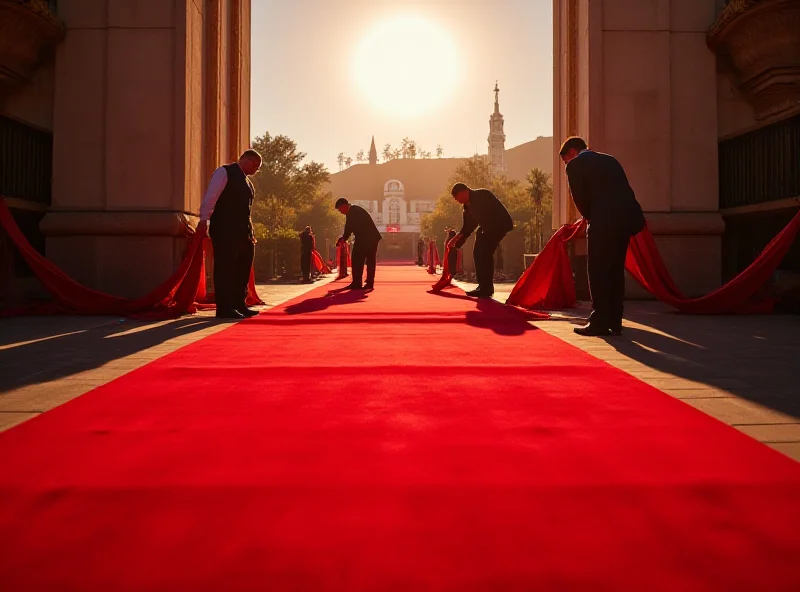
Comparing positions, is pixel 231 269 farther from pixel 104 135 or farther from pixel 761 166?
pixel 761 166

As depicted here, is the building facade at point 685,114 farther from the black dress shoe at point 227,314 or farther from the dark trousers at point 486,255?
the black dress shoe at point 227,314

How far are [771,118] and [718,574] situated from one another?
374 inches

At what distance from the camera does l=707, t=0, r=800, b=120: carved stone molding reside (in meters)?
8.80

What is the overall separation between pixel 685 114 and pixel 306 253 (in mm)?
9553

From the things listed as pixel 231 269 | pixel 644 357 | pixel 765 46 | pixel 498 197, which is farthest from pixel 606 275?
pixel 498 197

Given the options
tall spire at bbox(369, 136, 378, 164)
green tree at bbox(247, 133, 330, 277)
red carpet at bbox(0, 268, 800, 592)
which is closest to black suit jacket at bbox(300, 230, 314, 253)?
red carpet at bbox(0, 268, 800, 592)

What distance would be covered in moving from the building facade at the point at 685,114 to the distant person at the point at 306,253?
26.4ft

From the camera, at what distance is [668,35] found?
9.70 metres

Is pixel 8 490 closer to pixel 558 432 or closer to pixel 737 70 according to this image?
pixel 558 432

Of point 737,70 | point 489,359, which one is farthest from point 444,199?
point 489,359

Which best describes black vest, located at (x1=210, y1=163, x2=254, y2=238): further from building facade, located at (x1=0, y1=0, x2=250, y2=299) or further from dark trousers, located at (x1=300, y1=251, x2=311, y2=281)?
dark trousers, located at (x1=300, y1=251, x2=311, y2=281)

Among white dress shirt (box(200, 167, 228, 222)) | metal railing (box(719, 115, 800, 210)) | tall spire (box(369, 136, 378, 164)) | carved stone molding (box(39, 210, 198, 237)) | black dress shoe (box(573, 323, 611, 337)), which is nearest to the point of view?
black dress shoe (box(573, 323, 611, 337))

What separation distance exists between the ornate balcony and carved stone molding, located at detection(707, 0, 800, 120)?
9.53 metres

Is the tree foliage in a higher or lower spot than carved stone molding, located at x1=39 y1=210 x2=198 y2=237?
higher
